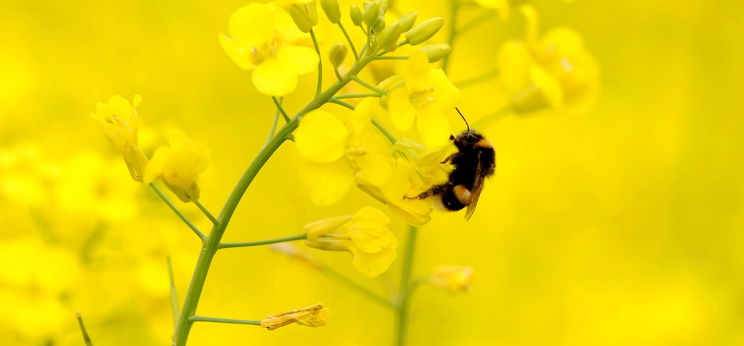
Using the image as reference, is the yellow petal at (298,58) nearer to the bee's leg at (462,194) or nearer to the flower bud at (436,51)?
the flower bud at (436,51)

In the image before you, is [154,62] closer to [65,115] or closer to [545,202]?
[65,115]

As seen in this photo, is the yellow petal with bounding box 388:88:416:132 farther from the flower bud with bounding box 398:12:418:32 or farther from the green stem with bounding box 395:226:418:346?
the green stem with bounding box 395:226:418:346

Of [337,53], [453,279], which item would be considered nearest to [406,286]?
[453,279]

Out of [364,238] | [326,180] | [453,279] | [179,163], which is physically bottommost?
[453,279]

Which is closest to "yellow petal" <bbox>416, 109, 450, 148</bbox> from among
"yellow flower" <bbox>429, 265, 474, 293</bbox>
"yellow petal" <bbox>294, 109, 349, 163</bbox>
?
"yellow petal" <bbox>294, 109, 349, 163</bbox>

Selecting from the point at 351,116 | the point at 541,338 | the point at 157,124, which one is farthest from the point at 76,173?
the point at 541,338

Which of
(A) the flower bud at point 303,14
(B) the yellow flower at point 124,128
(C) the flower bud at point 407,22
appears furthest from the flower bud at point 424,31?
(B) the yellow flower at point 124,128

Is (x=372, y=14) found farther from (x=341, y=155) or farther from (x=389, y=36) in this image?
(x=341, y=155)

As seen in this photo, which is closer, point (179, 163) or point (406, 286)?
point (179, 163)
